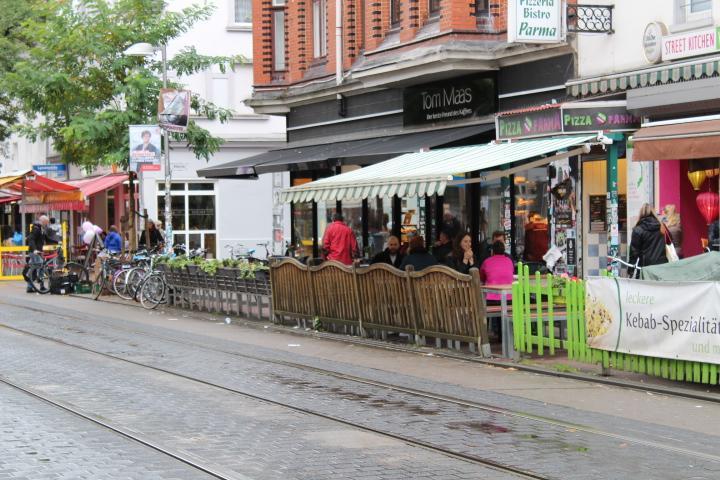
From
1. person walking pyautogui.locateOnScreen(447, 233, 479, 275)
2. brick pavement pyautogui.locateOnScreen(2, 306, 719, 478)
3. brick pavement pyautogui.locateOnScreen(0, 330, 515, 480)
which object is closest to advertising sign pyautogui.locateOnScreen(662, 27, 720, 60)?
person walking pyautogui.locateOnScreen(447, 233, 479, 275)

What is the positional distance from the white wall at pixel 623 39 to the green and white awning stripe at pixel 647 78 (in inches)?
9.6

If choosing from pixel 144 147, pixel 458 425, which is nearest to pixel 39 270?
pixel 144 147

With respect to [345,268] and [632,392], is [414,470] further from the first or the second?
[345,268]

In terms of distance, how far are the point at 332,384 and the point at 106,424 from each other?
336cm

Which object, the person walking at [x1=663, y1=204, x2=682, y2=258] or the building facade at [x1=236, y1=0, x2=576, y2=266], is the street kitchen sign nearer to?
the building facade at [x1=236, y1=0, x2=576, y2=266]

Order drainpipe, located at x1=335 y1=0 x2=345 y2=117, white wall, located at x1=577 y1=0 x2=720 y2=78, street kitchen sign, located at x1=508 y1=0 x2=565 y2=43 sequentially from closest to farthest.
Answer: white wall, located at x1=577 y1=0 x2=720 y2=78 → street kitchen sign, located at x1=508 y1=0 x2=565 y2=43 → drainpipe, located at x1=335 y1=0 x2=345 y2=117

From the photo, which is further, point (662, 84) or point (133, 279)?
point (133, 279)

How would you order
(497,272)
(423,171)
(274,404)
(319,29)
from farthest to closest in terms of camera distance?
1. (319,29)
2. (423,171)
3. (497,272)
4. (274,404)

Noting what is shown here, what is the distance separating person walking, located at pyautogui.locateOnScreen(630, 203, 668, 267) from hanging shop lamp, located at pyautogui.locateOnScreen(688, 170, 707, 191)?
1.89 m

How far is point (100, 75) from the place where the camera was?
29.9m

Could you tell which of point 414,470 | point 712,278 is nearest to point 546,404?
point 712,278

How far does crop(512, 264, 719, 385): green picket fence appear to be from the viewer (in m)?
13.1

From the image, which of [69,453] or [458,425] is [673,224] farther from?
[69,453]

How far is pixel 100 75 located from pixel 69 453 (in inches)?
874
